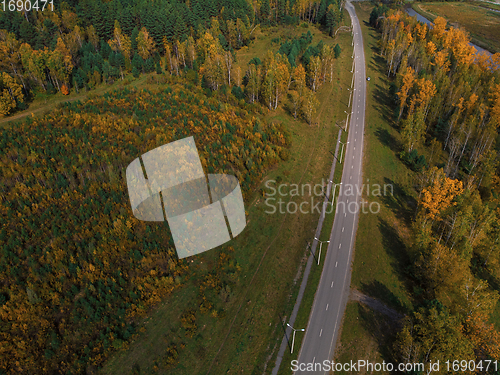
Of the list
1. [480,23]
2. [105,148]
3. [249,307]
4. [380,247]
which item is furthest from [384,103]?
[480,23]

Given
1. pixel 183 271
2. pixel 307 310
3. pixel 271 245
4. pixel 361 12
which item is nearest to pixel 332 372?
pixel 307 310

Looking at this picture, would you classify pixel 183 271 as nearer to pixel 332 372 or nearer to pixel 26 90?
pixel 332 372

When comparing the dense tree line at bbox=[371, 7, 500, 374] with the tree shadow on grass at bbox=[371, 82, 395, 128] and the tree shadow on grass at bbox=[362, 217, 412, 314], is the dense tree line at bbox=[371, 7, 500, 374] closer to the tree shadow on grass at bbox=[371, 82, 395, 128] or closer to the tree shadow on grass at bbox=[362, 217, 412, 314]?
the tree shadow on grass at bbox=[362, 217, 412, 314]

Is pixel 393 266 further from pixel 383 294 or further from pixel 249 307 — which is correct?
pixel 249 307

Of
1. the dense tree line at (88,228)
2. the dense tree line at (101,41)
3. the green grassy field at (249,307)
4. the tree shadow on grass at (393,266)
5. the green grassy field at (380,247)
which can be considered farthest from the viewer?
the dense tree line at (101,41)

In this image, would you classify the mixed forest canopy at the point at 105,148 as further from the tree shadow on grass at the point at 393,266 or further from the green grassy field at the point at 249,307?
the tree shadow on grass at the point at 393,266

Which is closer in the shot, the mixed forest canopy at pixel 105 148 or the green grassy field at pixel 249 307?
the green grassy field at pixel 249 307
